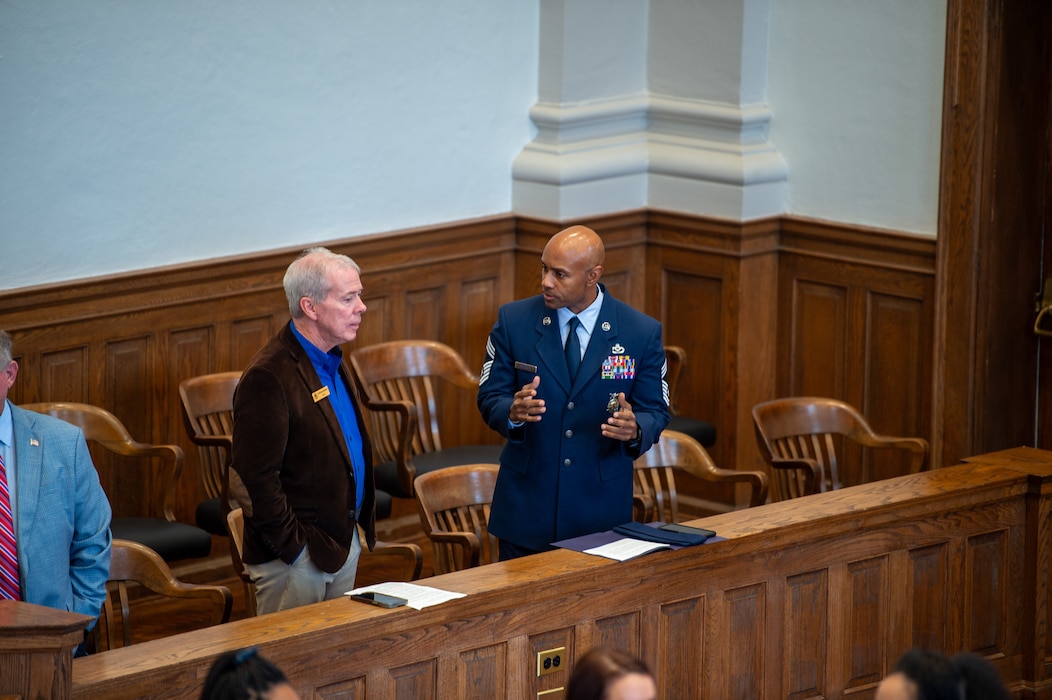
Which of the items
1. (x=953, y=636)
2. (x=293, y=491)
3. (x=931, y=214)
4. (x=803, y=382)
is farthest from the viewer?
(x=803, y=382)

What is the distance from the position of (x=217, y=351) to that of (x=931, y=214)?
3.21 meters

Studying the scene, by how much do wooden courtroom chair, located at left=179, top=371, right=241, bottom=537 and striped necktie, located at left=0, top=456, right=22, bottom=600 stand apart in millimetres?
1924

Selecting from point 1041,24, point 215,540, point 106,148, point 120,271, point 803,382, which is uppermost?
point 1041,24

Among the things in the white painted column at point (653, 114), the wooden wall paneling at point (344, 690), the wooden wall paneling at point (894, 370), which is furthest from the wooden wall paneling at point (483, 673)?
the white painted column at point (653, 114)

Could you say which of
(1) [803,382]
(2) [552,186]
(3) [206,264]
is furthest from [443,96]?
(1) [803,382]

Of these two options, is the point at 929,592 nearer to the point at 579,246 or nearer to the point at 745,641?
the point at 745,641

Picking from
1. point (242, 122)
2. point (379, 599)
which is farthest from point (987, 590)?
point (242, 122)

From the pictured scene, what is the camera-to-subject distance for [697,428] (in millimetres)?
7352

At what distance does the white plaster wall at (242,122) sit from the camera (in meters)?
6.02

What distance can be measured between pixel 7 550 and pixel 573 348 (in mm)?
1789

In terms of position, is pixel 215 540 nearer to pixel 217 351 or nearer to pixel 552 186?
pixel 217 351

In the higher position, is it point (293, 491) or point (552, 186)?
point (552, 186)

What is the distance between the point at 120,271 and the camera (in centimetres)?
634

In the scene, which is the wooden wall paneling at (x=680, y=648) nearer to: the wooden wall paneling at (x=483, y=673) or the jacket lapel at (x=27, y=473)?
the wooden wall paneling at (x=483, y=673)
